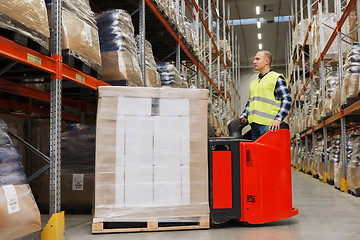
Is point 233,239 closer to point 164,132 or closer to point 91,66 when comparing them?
point 164,132

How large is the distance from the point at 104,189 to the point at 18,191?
0.87 meters

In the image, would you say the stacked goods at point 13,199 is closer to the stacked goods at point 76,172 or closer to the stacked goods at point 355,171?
the stacked goods at point 76,172

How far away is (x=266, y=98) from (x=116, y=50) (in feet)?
5.81

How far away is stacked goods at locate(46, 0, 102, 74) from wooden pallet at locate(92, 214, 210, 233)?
58.4 inches

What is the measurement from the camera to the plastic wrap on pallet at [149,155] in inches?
127

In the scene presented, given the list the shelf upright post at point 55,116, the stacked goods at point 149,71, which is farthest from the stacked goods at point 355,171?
the shelf upright post at point 55,116

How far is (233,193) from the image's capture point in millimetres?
3426

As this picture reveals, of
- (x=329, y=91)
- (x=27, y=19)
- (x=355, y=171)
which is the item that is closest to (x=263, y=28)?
(x=329, y=91)

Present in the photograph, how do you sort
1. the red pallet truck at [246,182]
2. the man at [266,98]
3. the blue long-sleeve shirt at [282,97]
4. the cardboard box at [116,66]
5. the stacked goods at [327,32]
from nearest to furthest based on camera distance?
the red pallet truck at [246,182] < the blue long-sleeve shirt at [282,97] < the man at [266,98] < the cardboard box at [116,66] < the stacked goods at [327,32]

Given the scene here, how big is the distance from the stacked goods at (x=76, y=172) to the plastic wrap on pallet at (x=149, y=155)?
3.65 feet

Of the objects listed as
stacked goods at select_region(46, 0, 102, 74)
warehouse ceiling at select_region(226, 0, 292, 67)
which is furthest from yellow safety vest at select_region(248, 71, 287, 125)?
warehouse ceiling at select_region(226, 0, 292, 67)

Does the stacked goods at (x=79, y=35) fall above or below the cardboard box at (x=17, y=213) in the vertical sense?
above

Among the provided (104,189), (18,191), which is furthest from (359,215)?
(18,191)

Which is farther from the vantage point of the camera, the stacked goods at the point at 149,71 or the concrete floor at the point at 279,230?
the stacked goods at the point at 149,71
